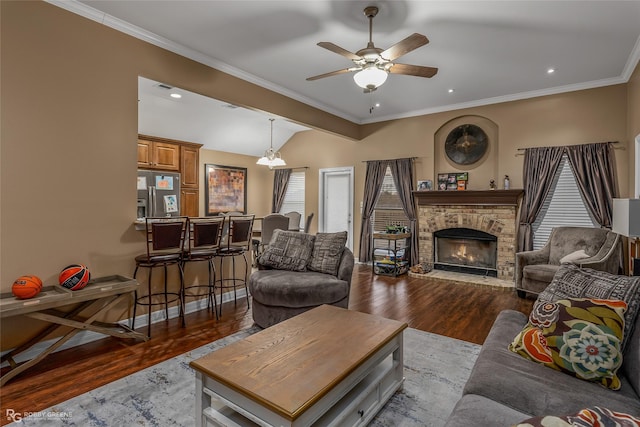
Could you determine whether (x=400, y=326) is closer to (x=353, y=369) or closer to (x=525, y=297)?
(x=353, y=369)

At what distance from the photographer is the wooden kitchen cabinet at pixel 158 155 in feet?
20.6

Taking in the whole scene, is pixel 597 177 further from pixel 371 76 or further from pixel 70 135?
pixel 70 135

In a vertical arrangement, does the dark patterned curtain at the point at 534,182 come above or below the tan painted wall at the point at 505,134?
below

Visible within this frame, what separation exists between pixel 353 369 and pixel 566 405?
0.91m

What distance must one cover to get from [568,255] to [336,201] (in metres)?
4.49

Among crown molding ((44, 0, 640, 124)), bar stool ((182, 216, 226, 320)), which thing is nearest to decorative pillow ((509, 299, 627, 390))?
bar stool ((182, 216, 226, 320))

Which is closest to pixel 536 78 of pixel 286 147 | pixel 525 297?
pixel 525 297

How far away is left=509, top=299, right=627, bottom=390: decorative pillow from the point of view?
152 centimetres

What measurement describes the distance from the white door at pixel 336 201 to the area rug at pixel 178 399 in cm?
473

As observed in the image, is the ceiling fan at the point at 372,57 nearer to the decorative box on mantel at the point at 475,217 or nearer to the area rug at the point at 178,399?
the area rug at the point at 178,399

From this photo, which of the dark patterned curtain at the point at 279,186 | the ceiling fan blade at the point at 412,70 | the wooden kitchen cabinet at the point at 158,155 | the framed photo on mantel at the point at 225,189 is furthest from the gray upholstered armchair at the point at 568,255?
the wooden kitchen cabinet at the point at 158,155

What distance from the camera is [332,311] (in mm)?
2541

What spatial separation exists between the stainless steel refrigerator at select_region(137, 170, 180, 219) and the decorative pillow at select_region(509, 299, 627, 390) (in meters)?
6.19

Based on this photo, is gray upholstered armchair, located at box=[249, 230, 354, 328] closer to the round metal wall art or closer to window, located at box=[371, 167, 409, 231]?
window, located at box=[371, 167, 409, 231]
